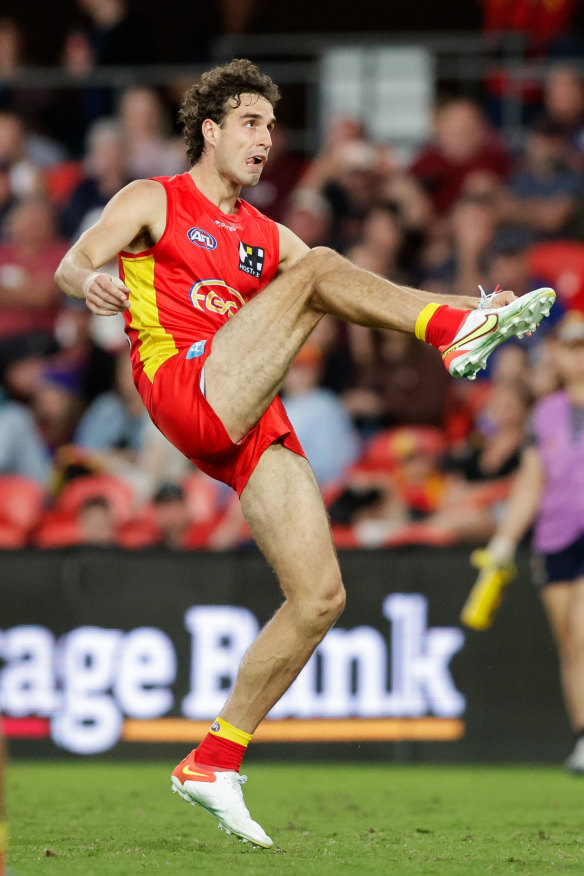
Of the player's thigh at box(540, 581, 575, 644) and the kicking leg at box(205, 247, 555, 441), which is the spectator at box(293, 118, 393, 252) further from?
the kicking leg at box(205, 247, 555, 441)

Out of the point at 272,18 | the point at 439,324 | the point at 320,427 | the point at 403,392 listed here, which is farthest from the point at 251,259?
the point at 272,18

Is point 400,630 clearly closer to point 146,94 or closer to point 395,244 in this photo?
point 395,244

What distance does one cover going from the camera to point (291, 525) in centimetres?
535

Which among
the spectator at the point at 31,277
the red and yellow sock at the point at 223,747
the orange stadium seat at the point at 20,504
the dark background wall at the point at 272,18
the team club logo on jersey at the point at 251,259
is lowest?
the red and yellow sock at the point at 223,747

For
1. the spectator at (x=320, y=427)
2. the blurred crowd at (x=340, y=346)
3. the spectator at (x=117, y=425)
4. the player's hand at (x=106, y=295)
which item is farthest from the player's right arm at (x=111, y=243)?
the spectator at (x=117, y=425)

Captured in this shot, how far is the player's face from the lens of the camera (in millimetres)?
5637

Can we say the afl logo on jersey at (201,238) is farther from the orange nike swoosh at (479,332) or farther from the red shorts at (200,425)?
the orange nike swoosh at (479,332)

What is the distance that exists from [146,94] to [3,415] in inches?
149

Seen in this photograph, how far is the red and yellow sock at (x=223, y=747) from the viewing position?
5.34 meters

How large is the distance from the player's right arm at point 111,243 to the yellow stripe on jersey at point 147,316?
79 millimetres

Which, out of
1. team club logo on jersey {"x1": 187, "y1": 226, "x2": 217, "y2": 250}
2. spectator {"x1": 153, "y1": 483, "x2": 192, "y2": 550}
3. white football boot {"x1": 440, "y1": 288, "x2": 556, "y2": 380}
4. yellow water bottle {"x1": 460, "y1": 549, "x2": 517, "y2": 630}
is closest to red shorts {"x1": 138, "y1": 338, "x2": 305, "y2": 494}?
team club logo on jersey {"x1": 187, "y1": 226, "x2": 217, "y2": 250}

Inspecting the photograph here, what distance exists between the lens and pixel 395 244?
39.4ft

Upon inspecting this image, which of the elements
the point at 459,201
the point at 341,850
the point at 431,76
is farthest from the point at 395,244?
the point at 341,850

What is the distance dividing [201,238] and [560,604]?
408 cm
